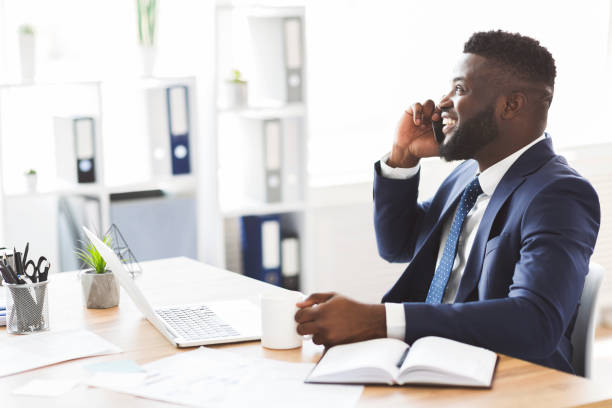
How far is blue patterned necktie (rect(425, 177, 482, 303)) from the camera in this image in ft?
6.73

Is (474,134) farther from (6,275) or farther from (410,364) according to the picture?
(6,275)

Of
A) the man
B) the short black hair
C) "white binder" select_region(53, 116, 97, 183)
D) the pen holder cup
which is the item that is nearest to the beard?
the man

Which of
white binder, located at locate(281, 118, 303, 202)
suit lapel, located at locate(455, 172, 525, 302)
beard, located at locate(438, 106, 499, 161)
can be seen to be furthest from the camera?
white binder, located at locate(281, 118, 303, 202)

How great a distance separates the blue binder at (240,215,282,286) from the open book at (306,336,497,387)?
6.72ft

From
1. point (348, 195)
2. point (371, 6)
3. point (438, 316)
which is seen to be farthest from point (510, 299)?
point (371, 6)

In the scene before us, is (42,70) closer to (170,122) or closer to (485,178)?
(170,122)

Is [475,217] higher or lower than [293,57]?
lower

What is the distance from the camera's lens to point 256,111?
347cm

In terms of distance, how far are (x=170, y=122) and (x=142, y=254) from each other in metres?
0.52

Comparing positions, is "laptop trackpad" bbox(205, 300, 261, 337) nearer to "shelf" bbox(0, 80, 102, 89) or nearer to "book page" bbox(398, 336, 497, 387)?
"book page" bbox(398, 336, 497, 387)

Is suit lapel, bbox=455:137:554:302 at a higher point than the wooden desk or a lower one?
higher

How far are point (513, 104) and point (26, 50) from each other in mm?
1886

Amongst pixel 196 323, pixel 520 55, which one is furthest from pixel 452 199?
pixel 196 323

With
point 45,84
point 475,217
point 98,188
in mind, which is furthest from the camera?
point 98,188
